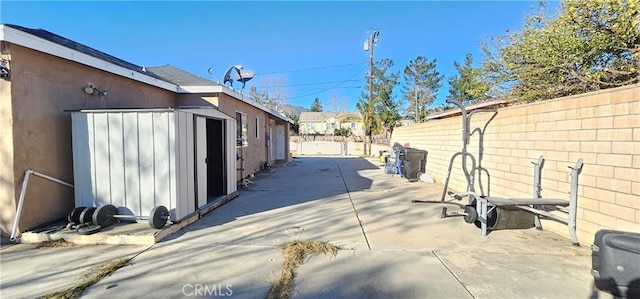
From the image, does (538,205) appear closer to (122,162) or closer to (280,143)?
(122,162)

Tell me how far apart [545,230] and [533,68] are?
4.74 m

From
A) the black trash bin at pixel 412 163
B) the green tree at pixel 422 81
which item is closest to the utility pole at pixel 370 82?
the green tree at pixel 422 81

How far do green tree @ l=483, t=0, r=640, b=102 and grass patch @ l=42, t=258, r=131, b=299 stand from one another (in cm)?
812

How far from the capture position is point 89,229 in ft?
13.7

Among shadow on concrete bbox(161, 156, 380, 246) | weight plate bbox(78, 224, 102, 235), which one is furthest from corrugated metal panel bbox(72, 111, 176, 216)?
shadow on concrete bbox(161, 156, 380, 246)

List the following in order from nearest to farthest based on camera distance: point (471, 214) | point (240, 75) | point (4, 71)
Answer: point (4, 71)
point (471, 214)
point (240, 75)

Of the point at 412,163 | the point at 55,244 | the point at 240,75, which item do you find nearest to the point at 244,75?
the point at 240,75

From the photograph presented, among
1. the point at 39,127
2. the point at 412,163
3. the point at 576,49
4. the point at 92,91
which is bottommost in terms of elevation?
the point at 412,163

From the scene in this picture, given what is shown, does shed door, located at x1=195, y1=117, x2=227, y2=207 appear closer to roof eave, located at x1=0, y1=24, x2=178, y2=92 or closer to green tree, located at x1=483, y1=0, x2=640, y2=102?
roof eave, located at x1=0, y1=24, x2=178, y2=92

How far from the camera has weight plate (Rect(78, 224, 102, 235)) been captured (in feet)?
13.5

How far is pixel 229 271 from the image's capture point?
3.21 m

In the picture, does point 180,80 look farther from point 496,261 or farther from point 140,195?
point 496,261

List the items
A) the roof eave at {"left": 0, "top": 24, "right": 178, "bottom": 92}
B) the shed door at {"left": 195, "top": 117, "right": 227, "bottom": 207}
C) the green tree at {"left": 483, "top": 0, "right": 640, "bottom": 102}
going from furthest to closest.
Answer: the shed door at {"left": 195, "top": 117, "right": 227, "bottom": 207} < the green tree at {"left": 483, "top": 0, "right": 640, "bottom": 102} < the roof eave at {"left": 0, "top": 24, "right": 178, "bottom": 92}

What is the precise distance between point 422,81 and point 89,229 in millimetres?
34729
